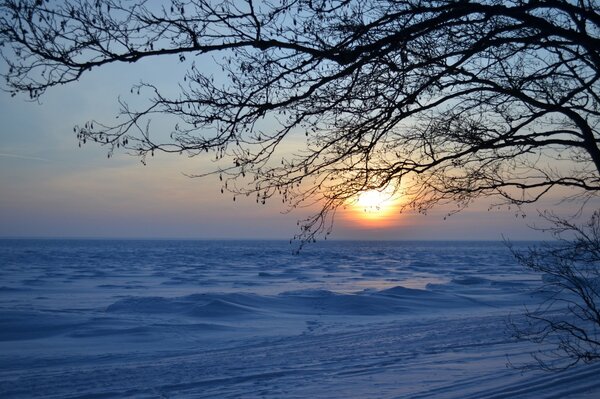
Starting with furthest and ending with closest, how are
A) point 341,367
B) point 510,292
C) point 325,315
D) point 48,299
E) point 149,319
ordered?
point 510,292
point 48,299
point 325,315
point 149,319
point 341,367

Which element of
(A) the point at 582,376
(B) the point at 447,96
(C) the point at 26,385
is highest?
(B) the point at 447,96

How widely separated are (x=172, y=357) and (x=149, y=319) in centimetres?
572

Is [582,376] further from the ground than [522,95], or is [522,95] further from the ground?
[522,95]

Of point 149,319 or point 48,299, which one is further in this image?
point 48,299

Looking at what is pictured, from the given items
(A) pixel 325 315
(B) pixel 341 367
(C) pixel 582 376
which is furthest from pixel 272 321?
(C) pixel 582 376

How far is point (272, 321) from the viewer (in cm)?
1881

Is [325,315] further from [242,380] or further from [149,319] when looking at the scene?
[242,380]

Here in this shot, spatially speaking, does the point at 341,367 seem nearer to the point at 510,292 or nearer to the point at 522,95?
the point at 522,95

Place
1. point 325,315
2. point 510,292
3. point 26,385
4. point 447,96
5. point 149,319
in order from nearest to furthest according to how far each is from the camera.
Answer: point 447,96
point 26,385
point 149,319
point 325,315
point 510,292

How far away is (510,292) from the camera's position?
96.9 ft

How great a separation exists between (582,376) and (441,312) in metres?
13.2

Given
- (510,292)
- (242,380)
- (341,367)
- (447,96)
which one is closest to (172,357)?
(242,380)

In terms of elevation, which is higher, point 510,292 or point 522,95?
point 522,95

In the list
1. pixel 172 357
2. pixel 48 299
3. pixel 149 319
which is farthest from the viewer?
pixel 48 299
